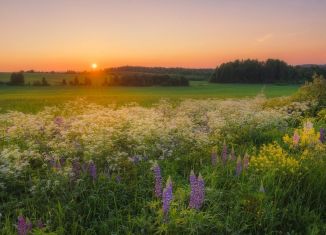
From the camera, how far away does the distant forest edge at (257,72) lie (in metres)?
86.1

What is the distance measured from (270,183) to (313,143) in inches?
63.6

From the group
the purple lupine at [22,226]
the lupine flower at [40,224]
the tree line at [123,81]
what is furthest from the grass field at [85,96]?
the purple lupine at [22,226]

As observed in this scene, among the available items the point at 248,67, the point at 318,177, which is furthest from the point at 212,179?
the point at 248,67

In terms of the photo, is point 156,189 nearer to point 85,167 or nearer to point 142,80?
point 85,167

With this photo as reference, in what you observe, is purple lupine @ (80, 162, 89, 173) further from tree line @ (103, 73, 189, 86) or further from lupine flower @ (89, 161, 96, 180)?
tree line @ (103, 73, 189, 86)

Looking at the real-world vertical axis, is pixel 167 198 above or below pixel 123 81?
below

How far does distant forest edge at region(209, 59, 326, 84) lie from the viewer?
86.1 m

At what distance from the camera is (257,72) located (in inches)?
3430

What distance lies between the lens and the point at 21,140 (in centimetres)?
785

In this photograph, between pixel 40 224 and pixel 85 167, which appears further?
pixel 85 167

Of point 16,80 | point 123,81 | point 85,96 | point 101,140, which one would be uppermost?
point 16,80

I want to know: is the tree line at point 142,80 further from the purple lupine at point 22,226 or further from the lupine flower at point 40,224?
the purple lupine at point 22,226

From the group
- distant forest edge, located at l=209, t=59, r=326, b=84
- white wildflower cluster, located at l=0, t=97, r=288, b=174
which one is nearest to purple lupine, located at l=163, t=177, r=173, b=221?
white wildflower cluster, located at l=0, t=97, r=288, b=174

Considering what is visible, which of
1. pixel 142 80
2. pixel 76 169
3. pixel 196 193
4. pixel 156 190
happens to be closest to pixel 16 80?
pixel 142 80
